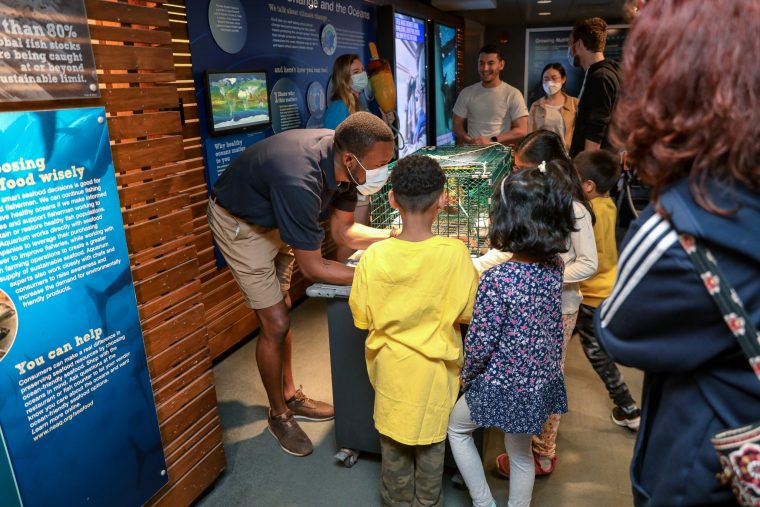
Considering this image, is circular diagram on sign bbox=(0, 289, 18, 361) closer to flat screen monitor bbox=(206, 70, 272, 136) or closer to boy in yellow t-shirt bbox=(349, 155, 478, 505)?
boy in yellow t-shirt bbox=(349, 155, 478, 505)

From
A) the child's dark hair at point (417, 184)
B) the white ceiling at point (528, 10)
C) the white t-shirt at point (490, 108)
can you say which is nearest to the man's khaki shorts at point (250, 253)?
the child's dark hair at point (417, 184)

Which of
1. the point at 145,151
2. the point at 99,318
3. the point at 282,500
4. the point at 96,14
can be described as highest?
the point at 96,14

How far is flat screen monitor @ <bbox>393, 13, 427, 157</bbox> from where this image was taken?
5.83 meters

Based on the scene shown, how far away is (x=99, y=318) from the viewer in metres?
1.72

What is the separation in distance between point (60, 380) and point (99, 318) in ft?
0.68

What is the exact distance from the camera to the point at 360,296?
188 cm

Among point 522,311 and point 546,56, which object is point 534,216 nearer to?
point 522,311

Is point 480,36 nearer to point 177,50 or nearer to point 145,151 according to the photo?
point 177,50

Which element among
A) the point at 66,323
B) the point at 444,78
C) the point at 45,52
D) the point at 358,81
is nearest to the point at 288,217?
the point at 66,323

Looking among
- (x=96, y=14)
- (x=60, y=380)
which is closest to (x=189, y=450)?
(x=60, y=380)

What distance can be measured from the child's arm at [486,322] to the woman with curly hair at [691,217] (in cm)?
75

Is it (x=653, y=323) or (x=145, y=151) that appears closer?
(x=653, y=323)

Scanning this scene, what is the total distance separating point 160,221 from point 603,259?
1854 millimetres

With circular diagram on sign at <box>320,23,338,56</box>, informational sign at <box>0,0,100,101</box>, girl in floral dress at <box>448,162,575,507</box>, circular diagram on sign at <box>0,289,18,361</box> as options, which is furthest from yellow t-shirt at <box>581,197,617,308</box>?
circular diagram on sign at <box>320,23,338,56</box>
